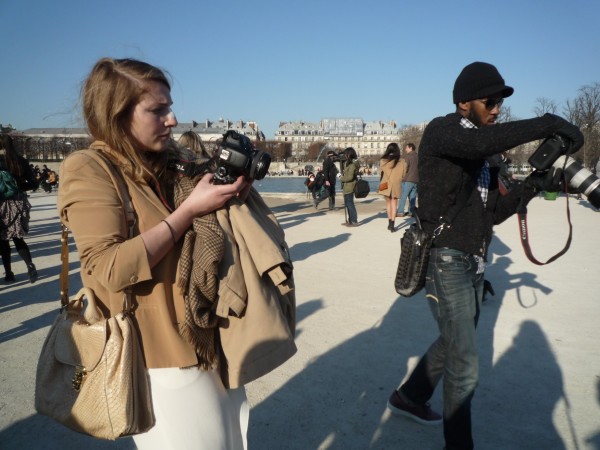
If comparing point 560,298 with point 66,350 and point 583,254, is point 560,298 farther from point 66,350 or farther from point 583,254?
point 66,350

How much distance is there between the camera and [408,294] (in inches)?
94.7

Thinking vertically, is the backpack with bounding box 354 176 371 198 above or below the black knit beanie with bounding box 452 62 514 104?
below

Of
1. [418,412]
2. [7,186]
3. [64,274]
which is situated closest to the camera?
[64,274]

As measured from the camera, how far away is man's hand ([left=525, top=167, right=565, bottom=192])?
2070 millimetres

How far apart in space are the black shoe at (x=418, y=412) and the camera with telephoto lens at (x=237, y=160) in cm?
204

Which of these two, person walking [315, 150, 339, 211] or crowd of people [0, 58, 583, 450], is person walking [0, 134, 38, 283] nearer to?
crowd of people [0, 58, 583, 450]

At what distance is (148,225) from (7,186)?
18.1ft

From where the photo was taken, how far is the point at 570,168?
201 cm

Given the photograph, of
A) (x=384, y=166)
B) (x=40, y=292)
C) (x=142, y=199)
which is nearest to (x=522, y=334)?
(x=142, y=199)

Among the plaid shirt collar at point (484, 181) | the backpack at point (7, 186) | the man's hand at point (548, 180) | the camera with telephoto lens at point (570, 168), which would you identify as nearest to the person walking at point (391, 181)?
the backpack at point (7, 186)

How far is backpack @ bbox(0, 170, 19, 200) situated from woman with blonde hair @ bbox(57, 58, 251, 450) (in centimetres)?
530

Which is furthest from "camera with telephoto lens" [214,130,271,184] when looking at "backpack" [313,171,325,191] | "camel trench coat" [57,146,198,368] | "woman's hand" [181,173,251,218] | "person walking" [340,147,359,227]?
"backpack" [313,171,325,191]

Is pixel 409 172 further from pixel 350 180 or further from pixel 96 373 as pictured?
pixel 96 373

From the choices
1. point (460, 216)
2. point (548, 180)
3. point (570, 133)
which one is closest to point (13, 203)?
point (460, 216)
